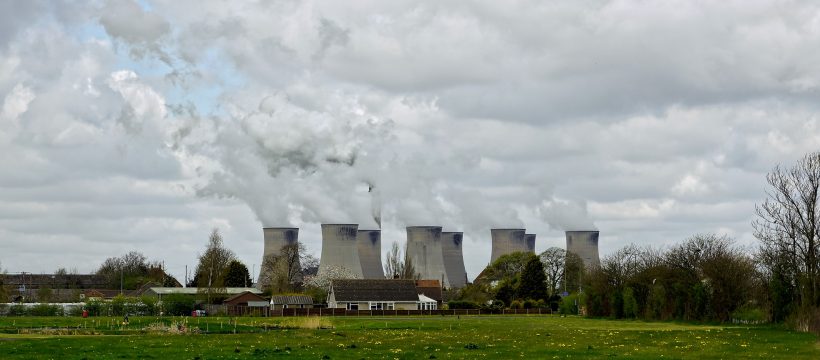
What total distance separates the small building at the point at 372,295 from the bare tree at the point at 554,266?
26.5 metres

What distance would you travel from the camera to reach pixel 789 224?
57.5 m

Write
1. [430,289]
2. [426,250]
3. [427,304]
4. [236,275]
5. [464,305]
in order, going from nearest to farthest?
[464,305] < [427,304] < [426,250] < [430,289] < [236,275]

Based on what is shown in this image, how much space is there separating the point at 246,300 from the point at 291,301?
6725mm

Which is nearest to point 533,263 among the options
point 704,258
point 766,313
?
point 704,258

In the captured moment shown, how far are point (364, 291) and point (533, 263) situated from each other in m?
17.4

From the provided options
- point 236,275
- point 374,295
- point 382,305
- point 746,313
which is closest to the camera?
point 746,313

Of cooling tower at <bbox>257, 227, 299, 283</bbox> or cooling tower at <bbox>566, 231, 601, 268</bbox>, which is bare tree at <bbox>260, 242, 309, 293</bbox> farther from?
cooling tower at <bbox>566, 231, 601, 268</bbox>

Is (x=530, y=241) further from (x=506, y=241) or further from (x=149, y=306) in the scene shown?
(x=149, y=306)

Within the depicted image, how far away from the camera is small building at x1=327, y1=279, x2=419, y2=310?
109188mm

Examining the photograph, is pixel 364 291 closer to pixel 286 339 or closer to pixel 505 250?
pixel 505 250

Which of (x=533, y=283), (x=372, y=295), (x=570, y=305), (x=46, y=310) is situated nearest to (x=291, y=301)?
(x=372, y=295)

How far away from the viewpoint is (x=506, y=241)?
441ft

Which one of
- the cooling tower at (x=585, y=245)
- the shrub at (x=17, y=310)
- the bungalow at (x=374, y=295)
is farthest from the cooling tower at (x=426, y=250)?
the shrub at (x=17, y=310)

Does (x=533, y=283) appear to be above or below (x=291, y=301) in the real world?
above
